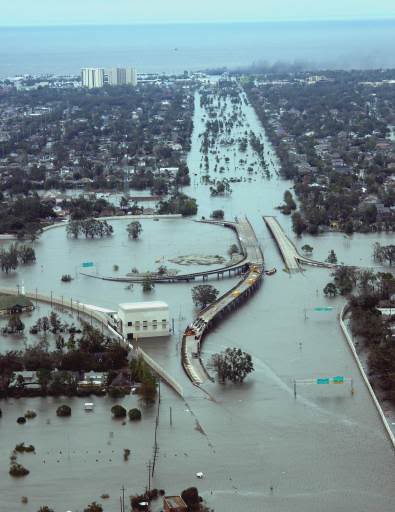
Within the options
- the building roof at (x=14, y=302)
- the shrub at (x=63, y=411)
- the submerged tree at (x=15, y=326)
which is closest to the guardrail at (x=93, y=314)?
the building roof at (x=14, y=302)

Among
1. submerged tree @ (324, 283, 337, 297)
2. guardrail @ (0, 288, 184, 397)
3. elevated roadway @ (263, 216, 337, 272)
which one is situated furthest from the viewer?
elevated roadway @ (263, 216, 337, 272)

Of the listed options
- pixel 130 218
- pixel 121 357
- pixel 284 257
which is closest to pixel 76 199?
pixel 130 218

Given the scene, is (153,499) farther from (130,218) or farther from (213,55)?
(213,55)

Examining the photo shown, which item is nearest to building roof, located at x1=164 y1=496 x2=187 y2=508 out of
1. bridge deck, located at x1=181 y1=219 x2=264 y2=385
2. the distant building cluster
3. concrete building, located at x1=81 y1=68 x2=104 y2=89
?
bridge deck, located at x1=181 y1=219 x2=264 y2=385

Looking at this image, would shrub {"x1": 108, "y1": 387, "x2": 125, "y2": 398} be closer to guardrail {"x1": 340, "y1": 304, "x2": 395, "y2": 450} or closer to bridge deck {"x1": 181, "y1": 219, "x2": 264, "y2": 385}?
bridge deck {"x1": 181, "y1": 219, "x2": 264, "y2": 385}

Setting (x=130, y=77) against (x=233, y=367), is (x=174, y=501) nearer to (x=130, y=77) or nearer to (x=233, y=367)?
(x=233, y=367)

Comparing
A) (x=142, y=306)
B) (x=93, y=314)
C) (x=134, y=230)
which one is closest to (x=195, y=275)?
(x=93, y=314)
